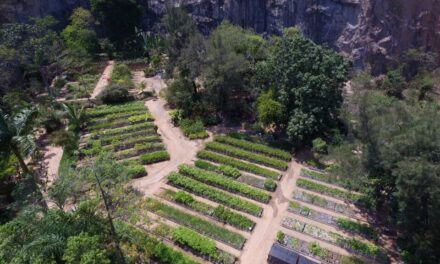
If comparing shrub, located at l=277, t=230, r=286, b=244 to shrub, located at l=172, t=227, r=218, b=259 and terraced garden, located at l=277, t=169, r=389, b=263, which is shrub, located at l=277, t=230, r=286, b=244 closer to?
terraced garden, located at l=277, t=169, r=389, b=263

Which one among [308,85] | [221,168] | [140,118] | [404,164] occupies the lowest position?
[221,168]

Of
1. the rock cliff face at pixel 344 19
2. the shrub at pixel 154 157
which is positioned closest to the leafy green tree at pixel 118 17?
the rock cliff face at pixel 344 19

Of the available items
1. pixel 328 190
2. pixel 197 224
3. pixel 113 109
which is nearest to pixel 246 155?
pixel 328 190

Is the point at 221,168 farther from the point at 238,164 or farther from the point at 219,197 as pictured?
the point at 219,197

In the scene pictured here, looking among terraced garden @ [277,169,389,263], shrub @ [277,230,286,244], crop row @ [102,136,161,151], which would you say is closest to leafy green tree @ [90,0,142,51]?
crop row @ [102,136,161,151]

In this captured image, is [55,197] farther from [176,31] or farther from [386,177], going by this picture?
[176,31]

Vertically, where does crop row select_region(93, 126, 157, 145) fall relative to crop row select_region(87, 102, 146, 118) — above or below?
below

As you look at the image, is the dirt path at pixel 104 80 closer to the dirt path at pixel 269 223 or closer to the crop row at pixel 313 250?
the dirt path at pixel 269 223
